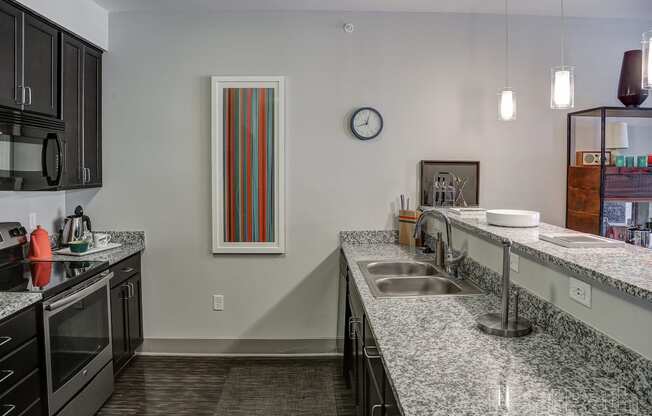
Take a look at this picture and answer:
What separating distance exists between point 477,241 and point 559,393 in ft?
4.28

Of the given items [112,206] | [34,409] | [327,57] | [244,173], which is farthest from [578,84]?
[34,409]

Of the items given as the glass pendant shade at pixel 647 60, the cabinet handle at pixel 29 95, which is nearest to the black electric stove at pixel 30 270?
the cabinet handle at pixel 29 95

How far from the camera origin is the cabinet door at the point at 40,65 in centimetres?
263

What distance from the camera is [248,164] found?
11.8 ft

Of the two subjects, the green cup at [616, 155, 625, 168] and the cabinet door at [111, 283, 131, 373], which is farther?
the green cup at [616, 155, 625, 168]

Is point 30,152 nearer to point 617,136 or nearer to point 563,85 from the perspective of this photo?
point 563,85

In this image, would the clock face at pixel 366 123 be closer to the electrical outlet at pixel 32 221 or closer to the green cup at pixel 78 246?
the green cup at pixel 78 246

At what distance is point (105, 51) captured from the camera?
11.7 ft

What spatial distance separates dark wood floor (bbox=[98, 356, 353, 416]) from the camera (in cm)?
290

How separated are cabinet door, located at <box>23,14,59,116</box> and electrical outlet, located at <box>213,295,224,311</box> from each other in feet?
5.48

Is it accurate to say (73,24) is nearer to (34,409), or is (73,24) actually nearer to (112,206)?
(112,206)

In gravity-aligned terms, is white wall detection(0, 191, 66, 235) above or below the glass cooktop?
above

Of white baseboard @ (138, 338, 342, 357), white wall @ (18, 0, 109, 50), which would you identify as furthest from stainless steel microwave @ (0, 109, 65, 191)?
white baseboard @ (138, 338, 342, 357)

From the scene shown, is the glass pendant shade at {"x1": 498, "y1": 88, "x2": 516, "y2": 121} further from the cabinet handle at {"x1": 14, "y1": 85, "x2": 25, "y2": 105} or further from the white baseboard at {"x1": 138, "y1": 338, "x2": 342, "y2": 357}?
the cabinet handle at {"x1": 14, "y1": 85, "x2": 25, "y2": 105}
